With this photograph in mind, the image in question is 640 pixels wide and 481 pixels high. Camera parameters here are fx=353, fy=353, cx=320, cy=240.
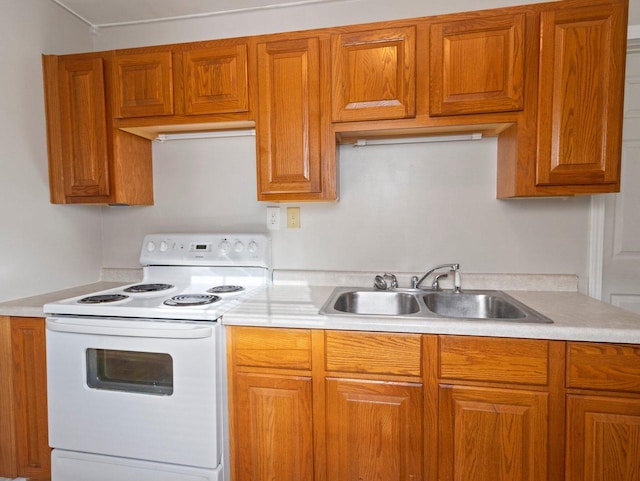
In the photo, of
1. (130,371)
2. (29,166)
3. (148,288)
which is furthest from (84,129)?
(130,371)

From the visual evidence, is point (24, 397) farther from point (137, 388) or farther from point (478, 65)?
point (478, 65)

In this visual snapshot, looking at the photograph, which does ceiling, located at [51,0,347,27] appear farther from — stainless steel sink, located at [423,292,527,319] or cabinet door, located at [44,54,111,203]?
stainless steel sink, located at [423,292,527,319]

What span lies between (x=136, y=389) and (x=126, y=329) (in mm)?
247

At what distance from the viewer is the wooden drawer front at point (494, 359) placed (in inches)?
46.5

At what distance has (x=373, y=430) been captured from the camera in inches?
50.3

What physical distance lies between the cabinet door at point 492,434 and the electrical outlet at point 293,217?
1086 millimetres

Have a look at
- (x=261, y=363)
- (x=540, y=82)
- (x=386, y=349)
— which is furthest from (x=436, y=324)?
(x=540, y=82)

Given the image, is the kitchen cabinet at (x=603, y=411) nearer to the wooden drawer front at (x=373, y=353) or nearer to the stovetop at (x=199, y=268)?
the wooden drawer front at (x=373, y=353)

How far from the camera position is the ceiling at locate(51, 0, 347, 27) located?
1864 mm

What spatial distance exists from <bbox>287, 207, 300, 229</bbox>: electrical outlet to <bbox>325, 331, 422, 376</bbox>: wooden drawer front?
2.58ft

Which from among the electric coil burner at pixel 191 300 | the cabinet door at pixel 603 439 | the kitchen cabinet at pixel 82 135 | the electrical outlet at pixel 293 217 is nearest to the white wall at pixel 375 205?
the electrical outlet at pixel 293 217

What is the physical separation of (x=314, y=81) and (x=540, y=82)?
0.91 metres

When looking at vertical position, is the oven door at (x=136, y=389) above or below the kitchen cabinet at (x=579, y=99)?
below

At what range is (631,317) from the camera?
4.07 ft
